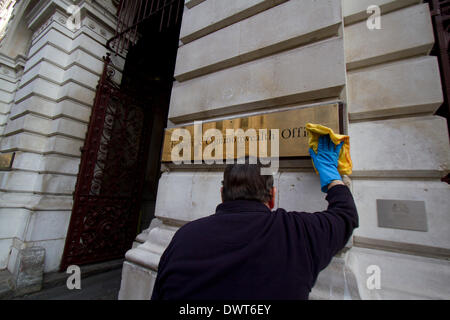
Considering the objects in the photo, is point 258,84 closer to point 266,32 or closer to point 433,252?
point 266,32

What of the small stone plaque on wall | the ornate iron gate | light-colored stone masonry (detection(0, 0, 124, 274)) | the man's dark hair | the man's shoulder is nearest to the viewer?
the man's shoulder

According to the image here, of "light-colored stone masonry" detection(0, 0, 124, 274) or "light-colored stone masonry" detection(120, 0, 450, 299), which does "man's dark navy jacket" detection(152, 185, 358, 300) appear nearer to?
"light-colored stone masonry" detection(120, 0, 450, 299)

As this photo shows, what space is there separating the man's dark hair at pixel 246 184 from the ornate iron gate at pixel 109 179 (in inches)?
180

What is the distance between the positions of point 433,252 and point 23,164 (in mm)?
6708

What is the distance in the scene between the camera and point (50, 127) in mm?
4973

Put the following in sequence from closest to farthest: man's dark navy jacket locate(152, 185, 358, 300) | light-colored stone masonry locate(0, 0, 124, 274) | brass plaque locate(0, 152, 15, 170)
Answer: man's dark navy jacket locate(152, 185, 358, 300), light-colored stone masonry locate(0, 0, 124, 274), brass plaque locate(0, 152, 15, 170)

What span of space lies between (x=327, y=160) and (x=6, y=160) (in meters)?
6.80

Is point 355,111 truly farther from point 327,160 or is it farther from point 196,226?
point 196,226

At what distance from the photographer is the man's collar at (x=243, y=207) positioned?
46.8 inches

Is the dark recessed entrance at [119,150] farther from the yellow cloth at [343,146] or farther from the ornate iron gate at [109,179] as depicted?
the yellow cloth at [343,146]

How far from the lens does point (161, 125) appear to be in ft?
28.9

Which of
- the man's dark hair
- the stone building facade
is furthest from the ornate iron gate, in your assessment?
the man's dark hair

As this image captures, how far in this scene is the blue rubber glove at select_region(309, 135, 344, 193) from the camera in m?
1.57

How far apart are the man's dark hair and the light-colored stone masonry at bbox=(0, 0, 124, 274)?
4.83m
